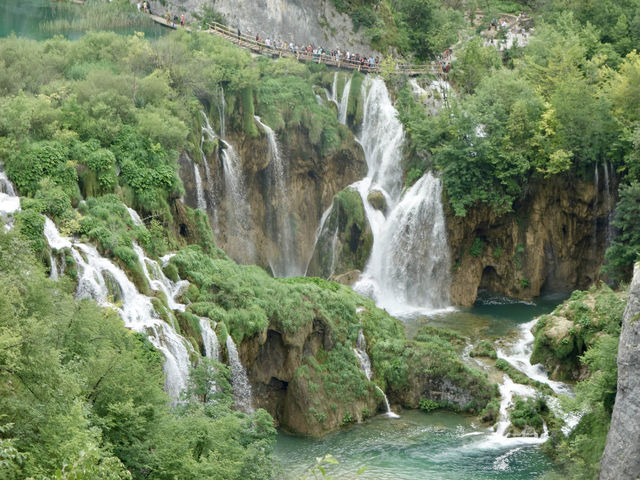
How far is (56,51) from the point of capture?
36.8m

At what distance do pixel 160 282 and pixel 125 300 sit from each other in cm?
208

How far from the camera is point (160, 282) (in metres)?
26.6

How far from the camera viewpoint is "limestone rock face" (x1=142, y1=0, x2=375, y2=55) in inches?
2050

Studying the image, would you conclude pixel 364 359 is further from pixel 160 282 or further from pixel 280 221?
pixel 280 221

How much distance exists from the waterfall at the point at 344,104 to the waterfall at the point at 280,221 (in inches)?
191

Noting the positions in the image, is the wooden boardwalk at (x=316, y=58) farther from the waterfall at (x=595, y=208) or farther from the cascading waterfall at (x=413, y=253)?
the waterfall at (x=595, y=208)

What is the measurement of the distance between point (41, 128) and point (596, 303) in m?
20.3

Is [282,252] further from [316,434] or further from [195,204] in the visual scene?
[316,434]

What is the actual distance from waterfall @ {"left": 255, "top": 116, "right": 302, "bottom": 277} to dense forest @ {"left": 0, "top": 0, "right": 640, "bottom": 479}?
1.15 meters

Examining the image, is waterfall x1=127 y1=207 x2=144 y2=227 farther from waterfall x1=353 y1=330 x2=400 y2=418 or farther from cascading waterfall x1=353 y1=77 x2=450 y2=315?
cascading waterfall x1=353 y1=77 x2=450 y2=315

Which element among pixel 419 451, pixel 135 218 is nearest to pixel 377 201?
pixel 135 218

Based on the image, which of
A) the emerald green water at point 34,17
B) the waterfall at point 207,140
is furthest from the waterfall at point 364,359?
the emerald green water at point 34,17

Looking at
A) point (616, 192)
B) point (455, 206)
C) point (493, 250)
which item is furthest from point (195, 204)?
point (616, 192)

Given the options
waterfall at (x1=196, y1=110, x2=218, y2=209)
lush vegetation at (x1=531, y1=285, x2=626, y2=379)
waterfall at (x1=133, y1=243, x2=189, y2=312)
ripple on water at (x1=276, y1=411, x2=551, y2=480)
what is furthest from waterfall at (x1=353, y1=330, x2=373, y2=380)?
waterfall at (x1=196, y1=110, x2=218, y2=209)
